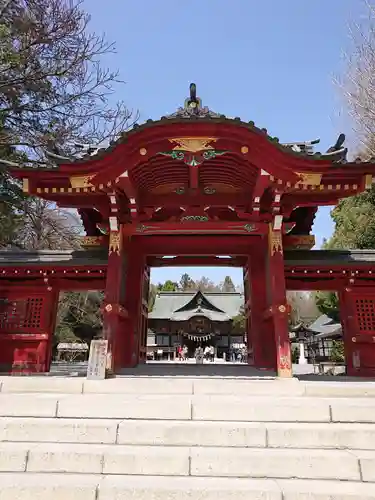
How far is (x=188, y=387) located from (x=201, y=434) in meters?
1.73

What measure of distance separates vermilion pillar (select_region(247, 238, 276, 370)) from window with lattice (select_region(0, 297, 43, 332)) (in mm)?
5150

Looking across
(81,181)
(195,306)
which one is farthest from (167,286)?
(81,181)

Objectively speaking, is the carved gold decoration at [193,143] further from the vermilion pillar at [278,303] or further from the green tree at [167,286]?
the green tree at [167,286]

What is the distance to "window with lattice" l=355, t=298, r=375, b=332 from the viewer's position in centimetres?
825

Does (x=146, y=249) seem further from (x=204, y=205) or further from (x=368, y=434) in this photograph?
(x=368, y=434)

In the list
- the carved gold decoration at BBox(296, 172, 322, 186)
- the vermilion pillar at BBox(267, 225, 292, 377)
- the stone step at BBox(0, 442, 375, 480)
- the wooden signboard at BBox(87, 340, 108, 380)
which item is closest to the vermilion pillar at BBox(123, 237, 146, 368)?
the wooden signboard at BBox(87, 340, 108, 380)

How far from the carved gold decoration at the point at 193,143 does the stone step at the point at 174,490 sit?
538 cm

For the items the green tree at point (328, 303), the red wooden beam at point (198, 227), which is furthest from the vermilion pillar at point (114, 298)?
the green tree at point (328, 303)

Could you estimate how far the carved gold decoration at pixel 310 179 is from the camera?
22.4ft

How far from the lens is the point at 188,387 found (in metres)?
5.43

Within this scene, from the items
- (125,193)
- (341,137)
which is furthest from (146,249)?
(341,137)

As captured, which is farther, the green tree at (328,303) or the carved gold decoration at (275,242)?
the green tree at (328,303)

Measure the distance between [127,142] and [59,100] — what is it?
244 inches

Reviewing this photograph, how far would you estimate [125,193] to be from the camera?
751cm
